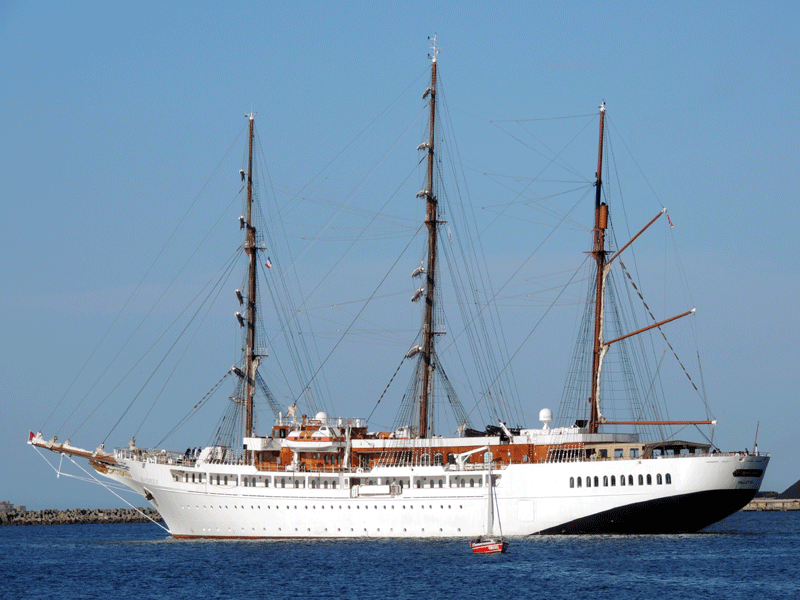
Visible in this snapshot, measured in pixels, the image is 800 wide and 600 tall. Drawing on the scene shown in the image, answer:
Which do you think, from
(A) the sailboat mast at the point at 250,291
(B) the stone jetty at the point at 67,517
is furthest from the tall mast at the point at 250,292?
(B) the stone jetty at the point at 67,517

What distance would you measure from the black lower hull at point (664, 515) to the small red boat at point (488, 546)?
600 centimetres

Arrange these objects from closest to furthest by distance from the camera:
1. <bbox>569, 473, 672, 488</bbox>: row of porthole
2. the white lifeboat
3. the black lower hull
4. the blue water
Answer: the blue water, <bbox>569, 473, 672, 488</bbox>: row of porthole, the black lower hull, the white lifeboat

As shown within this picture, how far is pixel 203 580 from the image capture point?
55.0 m

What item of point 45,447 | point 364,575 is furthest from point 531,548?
point 45,447

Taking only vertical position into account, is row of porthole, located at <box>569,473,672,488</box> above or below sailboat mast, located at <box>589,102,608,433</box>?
below

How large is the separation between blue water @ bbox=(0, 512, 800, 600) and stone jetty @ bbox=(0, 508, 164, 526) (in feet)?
229

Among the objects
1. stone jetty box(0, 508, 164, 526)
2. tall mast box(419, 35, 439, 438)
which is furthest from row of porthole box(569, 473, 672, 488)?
stone jetty box(0, 508, 164, 526)

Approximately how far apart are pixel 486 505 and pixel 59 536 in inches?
2163

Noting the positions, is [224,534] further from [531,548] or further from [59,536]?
[59,536]

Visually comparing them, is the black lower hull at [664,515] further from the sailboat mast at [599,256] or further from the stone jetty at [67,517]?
the stone jetty at [67,517]

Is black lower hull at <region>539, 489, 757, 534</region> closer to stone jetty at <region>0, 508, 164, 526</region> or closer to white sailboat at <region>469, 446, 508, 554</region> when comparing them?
white sailboat at <region>469, 446, 508, 554</region>

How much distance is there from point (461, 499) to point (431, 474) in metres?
2.34

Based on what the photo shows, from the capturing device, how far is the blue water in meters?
50.1

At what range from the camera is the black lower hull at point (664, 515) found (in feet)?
210
